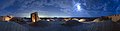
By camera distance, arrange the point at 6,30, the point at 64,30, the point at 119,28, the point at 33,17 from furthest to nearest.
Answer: the point at 33,17 < the point at 64,30 < the point at 119,28 < the point at 6,30

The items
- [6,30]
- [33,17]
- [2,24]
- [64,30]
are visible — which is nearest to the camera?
[6,30]

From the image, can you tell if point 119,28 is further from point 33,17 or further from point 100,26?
point 33,17

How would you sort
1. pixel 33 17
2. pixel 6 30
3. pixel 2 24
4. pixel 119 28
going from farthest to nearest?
pixel 33 17, pixel 119 28, pixel 2 24, pixel 6 30

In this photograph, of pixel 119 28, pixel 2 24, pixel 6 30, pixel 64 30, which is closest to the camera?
pixel 6 30

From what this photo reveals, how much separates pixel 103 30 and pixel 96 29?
12 centimetres

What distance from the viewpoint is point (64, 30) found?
16.3 ft

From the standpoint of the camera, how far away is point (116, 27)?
4.66m

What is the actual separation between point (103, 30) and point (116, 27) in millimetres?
288

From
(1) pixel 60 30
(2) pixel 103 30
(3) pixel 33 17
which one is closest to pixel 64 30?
(1) pixel 60 30

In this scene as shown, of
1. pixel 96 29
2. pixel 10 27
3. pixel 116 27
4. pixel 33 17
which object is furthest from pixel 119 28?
pixel 33 17

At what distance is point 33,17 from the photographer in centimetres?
1705

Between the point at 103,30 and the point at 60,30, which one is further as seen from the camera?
the point at 60,30

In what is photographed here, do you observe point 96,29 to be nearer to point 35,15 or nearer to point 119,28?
point 119,28

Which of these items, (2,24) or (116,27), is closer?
(2,24)
